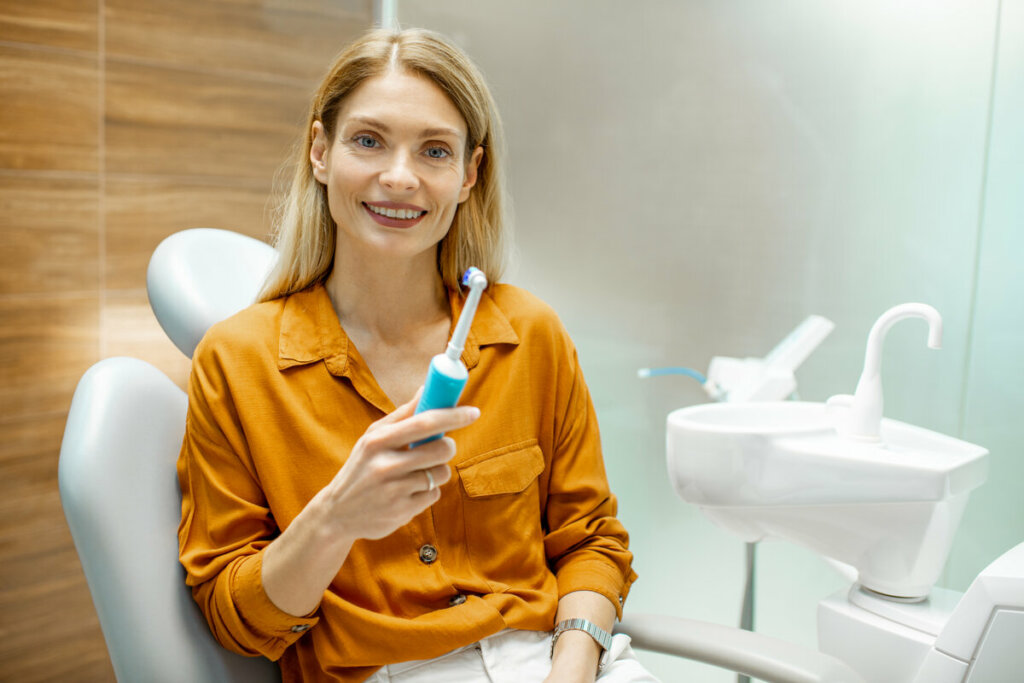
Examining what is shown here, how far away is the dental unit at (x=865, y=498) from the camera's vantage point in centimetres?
116

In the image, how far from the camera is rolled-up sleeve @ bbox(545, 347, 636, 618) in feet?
3.85

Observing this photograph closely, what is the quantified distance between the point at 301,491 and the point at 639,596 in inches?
57.6

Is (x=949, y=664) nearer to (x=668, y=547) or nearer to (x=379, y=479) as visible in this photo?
(x=379, y=479)

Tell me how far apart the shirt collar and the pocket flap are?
0.13m

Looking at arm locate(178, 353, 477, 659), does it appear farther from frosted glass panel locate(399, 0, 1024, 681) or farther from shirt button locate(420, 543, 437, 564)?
frosted glass panel locate(399, 0, 1024, 681)

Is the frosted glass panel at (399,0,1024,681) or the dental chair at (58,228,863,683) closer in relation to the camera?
the dental chair at (58,228,863,683)

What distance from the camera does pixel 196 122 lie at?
2393 millimetres

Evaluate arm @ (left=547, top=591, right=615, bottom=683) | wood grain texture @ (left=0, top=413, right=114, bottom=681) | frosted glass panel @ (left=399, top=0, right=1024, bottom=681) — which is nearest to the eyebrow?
arm @ (left=547, top=591, right=615, bottom=683)

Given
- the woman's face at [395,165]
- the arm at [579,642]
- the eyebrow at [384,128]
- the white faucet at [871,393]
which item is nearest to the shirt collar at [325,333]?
the woman's face at [395,165]

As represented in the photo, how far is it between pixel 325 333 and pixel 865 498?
77 cm

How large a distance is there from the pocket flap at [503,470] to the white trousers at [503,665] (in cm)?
18

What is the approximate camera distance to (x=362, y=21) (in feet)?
8.93

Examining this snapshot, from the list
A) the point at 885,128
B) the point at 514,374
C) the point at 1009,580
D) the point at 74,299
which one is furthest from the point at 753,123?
the point at 74,299

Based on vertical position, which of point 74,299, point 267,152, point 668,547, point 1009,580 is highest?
point 267,152
